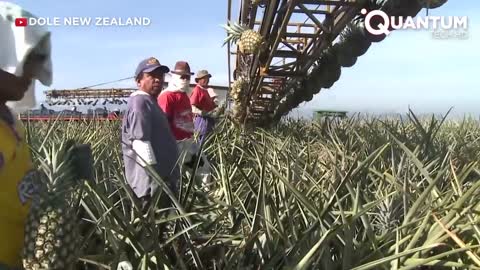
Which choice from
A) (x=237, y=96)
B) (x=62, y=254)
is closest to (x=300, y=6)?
(x=237, y=96)

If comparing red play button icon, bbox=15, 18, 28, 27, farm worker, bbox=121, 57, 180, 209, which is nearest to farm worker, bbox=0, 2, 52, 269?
red play button icon, bbox=15, 18, 28, 27

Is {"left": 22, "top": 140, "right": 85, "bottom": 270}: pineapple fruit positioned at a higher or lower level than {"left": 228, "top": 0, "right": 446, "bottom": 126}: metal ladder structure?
lower

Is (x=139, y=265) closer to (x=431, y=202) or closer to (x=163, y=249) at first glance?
(x=163, y=249)

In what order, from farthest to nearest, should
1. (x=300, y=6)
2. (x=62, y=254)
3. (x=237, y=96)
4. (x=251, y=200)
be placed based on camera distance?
(x=237, y=96)
(x=300, y=6)
(x=251, y=200)
(x=62, y=254)

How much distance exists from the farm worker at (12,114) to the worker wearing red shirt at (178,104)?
2846mm

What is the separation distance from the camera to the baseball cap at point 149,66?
3203 mm

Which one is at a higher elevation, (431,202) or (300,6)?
(300,6)

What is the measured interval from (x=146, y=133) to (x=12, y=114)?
175 centimetres

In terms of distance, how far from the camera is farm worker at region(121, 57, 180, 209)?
2992 mm

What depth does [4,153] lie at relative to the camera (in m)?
1.19

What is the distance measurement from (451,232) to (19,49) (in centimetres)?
108

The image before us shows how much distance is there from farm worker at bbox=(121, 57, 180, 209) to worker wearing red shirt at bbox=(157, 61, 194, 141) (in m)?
0.86

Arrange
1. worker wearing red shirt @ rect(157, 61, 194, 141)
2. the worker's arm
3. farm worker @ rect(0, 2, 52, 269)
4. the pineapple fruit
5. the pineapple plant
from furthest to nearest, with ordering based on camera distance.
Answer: the pineapple plant
worker wearing red shirt @ rect(157, 61, 194, 141)
the worker's arm
farm worker @ rect(0, 2, 52, 269)
the pineapple fruit

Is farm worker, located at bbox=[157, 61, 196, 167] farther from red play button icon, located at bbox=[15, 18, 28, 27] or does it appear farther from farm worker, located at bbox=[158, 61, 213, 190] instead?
red play button icon, located at bbox=[15, 18, 28, 27]
